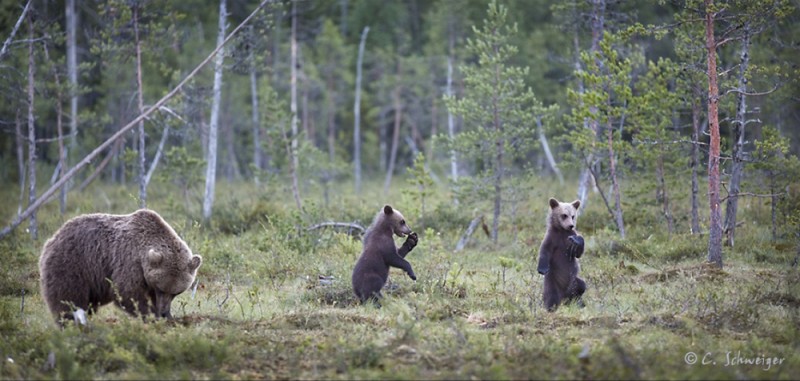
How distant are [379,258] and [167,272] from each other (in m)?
3.56

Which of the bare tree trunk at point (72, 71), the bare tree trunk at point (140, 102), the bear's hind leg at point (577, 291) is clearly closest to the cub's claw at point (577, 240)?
the bear's hind leg at point (577, 291)

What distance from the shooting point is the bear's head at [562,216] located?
11594 millimetres

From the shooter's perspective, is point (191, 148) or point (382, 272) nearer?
point (382, 272)

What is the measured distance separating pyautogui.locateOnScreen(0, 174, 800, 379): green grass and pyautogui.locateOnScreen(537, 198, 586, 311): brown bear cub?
27cm

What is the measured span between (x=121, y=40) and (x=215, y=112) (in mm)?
3356

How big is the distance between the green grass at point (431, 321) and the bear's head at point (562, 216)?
3.95 ft

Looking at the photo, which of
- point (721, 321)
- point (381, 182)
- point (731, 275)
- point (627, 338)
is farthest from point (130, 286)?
point (381, 182)

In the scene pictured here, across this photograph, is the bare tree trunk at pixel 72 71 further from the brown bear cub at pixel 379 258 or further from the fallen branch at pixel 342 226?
the brown bear cub at pixel 379 258

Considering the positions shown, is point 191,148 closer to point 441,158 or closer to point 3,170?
point 3,170

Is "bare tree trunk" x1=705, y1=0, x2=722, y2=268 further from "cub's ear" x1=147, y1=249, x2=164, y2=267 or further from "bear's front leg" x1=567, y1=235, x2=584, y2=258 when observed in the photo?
"cub's ear" x1=147, y1=249, x2=164, y2=267

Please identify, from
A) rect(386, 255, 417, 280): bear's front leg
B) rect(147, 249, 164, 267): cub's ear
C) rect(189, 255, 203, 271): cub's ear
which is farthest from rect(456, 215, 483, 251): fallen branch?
rect(147, 249, 164, 267): cub's ear

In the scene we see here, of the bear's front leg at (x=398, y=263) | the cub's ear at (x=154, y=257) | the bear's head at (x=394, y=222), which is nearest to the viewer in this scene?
the cub's ear at (x=154, y=257)

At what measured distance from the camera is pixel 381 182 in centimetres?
4366

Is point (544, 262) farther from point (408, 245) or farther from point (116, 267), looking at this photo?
point (116, 267)
